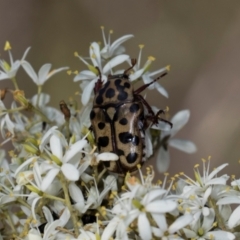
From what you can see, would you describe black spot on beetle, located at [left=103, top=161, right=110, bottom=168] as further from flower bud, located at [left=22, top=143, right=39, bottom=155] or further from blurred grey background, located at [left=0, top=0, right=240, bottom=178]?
blurred grey background, located at [left=0, top=0, right=240, bottom=178]

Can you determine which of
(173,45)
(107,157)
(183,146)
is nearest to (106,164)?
(107,157)

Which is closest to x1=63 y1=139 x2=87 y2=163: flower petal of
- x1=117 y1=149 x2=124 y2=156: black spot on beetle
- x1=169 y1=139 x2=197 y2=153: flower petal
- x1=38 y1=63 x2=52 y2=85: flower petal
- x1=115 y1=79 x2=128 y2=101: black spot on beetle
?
x1=117 y1=149 x2=124 y2=156: black spot on beetle

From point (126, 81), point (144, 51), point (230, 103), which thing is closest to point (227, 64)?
point (230, 103)

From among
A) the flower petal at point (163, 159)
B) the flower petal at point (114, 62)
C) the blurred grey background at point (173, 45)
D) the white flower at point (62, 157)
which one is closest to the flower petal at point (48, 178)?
the white flower at point (62, 157)

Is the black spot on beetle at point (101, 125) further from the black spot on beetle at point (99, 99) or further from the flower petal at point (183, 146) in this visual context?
the flower petal at point (183, 146)

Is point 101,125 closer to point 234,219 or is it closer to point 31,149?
point 31,149
